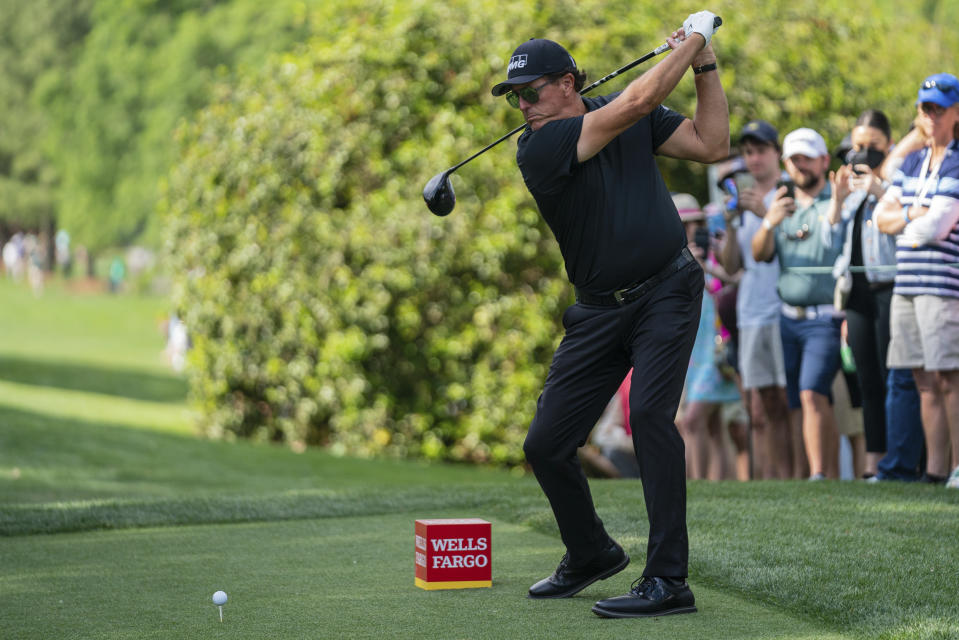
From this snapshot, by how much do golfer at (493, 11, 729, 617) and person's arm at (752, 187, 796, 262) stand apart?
3000mm

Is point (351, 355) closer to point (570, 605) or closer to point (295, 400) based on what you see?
point (295, 400)

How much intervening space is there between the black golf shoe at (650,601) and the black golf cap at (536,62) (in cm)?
179

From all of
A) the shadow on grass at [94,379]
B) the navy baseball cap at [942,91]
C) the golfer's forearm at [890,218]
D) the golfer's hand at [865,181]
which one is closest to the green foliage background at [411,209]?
the golfer's hand at [865,181]

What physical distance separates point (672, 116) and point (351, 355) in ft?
25.5

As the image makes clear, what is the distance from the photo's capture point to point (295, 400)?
42.6ft

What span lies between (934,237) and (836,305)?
2.84 feet

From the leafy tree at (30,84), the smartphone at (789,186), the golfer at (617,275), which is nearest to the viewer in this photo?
the golfer at (617,275)

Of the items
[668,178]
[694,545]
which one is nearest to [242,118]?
[668,178]

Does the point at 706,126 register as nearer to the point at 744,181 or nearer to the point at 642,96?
the point at 642,96

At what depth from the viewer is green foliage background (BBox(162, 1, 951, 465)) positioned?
39.2 ft

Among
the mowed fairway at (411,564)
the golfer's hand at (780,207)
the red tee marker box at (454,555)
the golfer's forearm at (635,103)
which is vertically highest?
the golfer's forearm at (635,103)

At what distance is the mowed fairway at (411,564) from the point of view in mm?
4145

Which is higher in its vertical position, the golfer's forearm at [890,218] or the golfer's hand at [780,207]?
the golfer's hand at [780,207]

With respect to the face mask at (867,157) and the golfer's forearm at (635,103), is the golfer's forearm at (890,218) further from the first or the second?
the golfer's forearm at (635,103)
